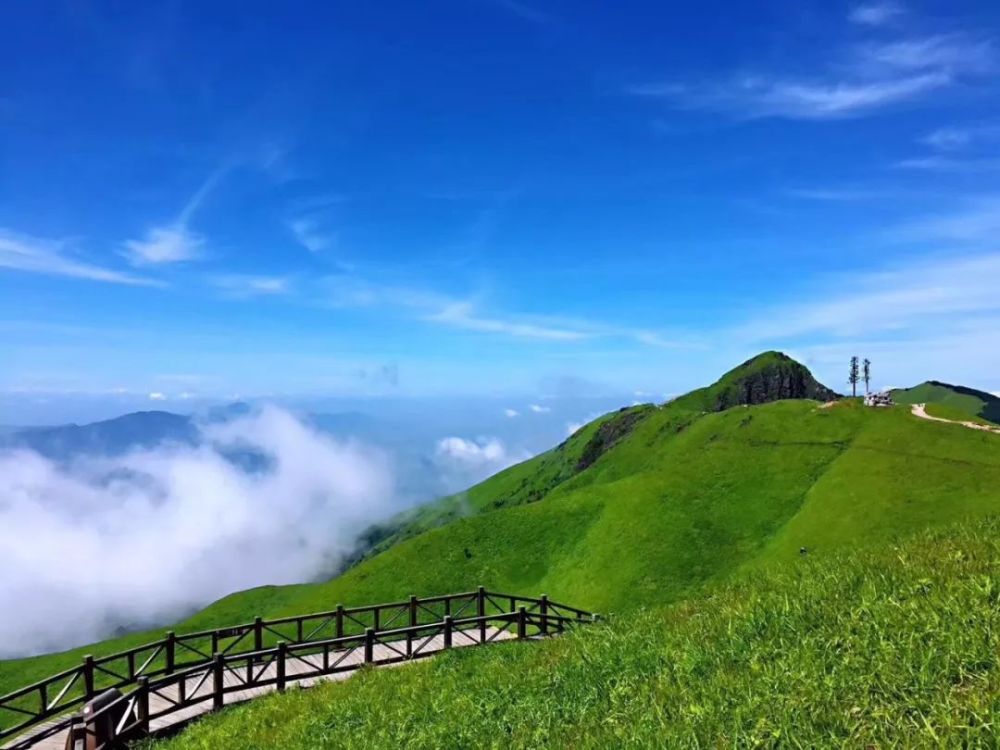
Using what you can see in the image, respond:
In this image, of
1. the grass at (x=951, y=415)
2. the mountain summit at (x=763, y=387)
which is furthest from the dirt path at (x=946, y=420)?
the mountain summit at (x=763, y=387)

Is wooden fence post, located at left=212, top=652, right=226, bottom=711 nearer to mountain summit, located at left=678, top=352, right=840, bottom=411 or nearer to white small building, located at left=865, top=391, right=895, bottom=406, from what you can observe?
white small building, located at left=865, top=391, right=895, bottom=406

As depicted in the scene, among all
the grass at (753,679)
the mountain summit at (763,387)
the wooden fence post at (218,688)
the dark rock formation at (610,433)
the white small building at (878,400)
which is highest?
the mountain summit at (763,387)

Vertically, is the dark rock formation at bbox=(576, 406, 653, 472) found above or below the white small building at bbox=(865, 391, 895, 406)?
below

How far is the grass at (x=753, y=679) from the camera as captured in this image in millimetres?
8344

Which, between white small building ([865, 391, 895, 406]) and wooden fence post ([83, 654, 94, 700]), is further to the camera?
white small building ([865, 391, 895, 406])

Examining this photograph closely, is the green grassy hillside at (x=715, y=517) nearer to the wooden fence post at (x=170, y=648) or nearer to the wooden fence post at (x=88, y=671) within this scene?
the wooden fence post at (x=170, y=648)

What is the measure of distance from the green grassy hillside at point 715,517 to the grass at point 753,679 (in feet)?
108

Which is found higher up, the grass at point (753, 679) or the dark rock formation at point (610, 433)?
the dark rock formation at point (610, 433)

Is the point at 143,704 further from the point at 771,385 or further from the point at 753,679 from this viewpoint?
the point at 771,385

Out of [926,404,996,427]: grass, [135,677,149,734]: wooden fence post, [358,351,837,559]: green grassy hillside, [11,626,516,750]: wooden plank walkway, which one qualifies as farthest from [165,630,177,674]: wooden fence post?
[358,351,837,559]: green grassy hillside

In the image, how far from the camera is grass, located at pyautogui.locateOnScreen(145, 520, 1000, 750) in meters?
8.34

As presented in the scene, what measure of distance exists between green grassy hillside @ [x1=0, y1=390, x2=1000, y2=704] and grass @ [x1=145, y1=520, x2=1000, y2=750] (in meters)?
33.1

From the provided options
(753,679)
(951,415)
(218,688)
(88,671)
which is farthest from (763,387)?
(753,679)

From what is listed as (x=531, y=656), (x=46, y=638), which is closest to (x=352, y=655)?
(x=531, y=656)
